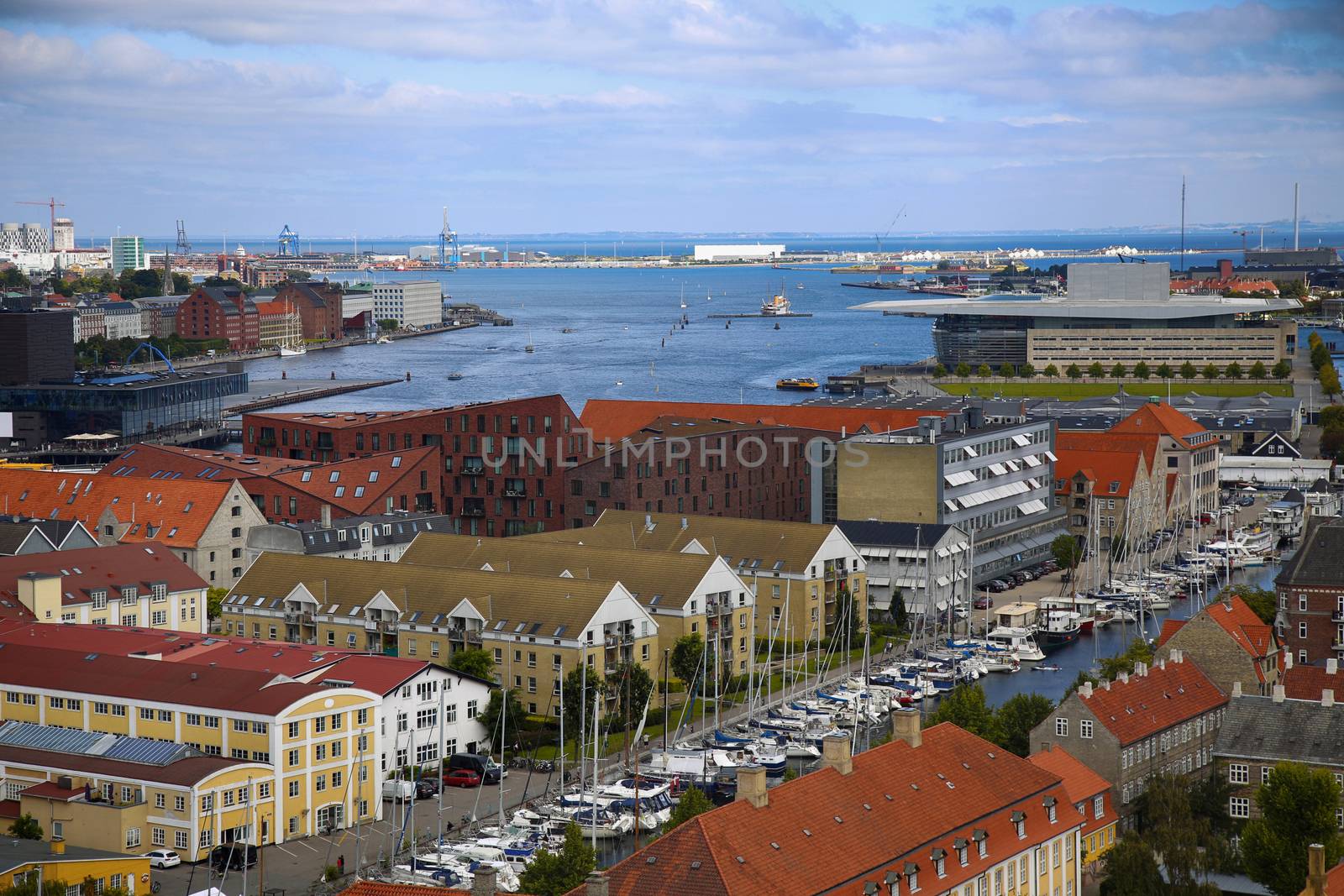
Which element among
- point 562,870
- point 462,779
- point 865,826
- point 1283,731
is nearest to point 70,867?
point 562,870

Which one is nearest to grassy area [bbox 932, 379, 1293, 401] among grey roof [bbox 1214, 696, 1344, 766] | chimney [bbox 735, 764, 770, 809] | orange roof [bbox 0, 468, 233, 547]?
orange roof [bbox 0, 468, 233, 547]

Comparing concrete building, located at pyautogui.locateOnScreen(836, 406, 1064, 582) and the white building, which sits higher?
the white building

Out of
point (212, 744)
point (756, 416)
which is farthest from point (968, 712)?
point (756, 416)

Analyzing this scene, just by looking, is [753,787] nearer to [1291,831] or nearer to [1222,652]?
[1291,831]

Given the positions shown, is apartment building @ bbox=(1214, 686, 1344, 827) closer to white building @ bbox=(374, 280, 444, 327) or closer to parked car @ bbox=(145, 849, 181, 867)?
parked car @ bbox=(145, 849, 181, 867)

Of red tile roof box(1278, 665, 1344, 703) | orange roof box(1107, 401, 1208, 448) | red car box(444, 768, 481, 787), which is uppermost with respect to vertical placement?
orange roof box(1107, 401, 1208, 448)

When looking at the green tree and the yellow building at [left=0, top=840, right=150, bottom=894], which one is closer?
the yellow building at [left=0, top=840, right=150, bottom=894]

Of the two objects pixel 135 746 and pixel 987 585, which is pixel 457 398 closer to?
pixel 987 585
